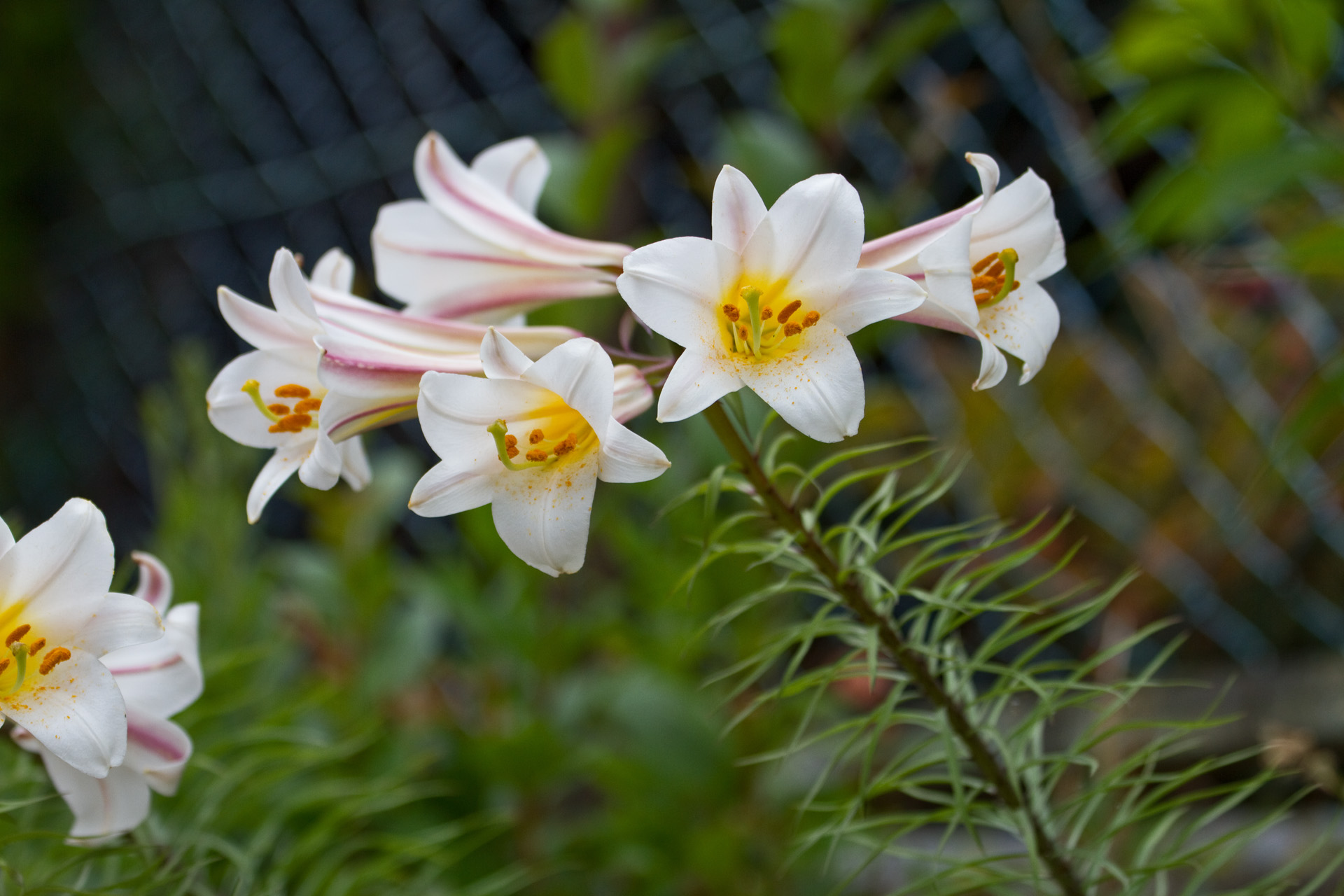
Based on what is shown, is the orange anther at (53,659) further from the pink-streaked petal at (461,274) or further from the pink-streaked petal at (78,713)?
the pink-streaked petal at (461,274)

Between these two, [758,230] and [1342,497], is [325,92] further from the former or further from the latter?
[758,230]

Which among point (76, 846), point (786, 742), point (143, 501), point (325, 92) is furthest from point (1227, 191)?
point (143, 501)

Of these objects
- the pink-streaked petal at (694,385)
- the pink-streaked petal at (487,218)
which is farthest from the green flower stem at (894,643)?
the pink-streaked petal at (487,218)

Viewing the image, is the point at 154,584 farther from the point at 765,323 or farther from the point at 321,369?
the point at 765,323

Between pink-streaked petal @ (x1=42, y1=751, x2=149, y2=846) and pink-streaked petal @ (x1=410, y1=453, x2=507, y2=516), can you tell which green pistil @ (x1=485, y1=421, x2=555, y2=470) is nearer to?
pink-streaked petal @ (x1=410, y1=453, x2=507, y2=516)

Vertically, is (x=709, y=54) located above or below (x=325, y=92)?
below

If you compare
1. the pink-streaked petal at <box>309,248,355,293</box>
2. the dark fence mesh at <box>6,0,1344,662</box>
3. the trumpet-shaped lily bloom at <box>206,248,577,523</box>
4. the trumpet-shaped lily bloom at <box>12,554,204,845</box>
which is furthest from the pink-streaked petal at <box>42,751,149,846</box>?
the dark fence mesh at <box>6,0,1344,662</box>

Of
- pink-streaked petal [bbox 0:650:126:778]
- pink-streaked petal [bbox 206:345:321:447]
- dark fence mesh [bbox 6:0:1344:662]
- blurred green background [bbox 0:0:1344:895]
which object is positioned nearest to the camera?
pink-streaked petal [bbox 0:650:126:778]

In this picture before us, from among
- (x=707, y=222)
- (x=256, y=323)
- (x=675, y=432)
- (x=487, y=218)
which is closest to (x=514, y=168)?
(x=487, y=218)
